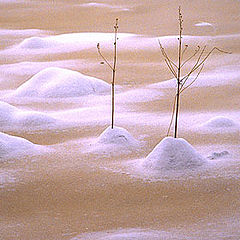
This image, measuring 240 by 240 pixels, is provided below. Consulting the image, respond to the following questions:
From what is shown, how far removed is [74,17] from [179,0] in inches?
137

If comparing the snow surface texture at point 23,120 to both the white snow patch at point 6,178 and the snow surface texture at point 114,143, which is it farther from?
the white snow patch at point 6,178

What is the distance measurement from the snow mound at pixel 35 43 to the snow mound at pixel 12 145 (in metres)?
5.81

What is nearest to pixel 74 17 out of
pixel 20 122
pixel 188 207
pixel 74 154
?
pixel 20 122

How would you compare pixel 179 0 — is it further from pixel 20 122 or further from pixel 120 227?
pixel 120 227

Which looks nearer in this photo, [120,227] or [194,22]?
[120,227]

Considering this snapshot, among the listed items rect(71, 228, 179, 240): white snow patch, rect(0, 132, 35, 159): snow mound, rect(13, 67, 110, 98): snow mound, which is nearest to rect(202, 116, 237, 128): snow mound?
Result: rect(0, 132, 35, 159): snow mound

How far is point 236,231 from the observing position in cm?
338

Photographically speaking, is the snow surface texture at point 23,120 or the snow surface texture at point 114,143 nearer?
the snow surface texture at point 114,143

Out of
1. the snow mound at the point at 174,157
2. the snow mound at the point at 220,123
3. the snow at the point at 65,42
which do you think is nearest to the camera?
the snow mound at the point at 174,157

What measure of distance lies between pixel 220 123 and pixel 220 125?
3 cm

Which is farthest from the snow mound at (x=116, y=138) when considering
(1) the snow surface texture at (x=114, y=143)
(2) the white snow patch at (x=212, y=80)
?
→ (2) the white snow patch at (x=212, y=80)

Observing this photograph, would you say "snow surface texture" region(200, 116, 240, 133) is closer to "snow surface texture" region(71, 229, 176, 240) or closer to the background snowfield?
the background snowfield

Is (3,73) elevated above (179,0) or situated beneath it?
situated beneath

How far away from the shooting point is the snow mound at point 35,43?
10.6m
